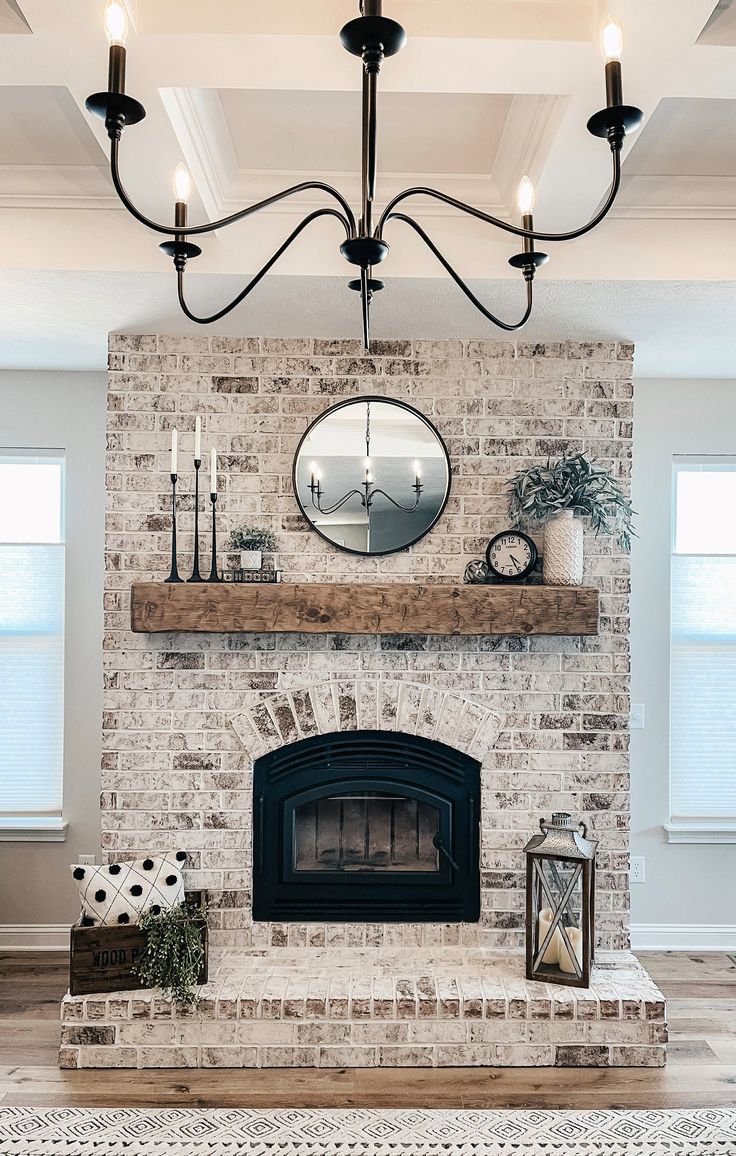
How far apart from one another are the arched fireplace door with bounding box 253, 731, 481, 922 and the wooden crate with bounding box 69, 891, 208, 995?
1.56 ft

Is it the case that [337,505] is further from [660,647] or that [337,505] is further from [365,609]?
[660,647]

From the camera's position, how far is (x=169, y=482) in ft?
11.3

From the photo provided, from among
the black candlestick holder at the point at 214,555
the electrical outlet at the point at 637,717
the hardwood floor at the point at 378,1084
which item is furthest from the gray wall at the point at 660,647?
the black candlestick holder at the point at 214,555

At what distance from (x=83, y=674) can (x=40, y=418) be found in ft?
3.91

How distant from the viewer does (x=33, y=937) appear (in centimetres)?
411

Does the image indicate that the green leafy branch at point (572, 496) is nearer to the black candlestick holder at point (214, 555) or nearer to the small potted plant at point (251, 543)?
the small potted plant at point (251, 543)

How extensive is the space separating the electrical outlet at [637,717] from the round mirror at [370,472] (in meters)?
1.48

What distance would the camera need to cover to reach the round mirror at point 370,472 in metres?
3.43

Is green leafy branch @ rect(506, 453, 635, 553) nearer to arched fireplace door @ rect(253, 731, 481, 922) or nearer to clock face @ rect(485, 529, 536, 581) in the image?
clock face @ rect(485, 529, 536, 581)

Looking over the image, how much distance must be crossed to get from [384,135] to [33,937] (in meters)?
3.63

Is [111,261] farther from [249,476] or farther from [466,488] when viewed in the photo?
[466,488]

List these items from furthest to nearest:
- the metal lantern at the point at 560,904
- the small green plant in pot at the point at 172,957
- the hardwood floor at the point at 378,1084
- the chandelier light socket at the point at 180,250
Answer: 1. the metal lantern at the point at 560,904
2. the small green plant in pot at the point at 172,957
3. the hardwood floor at the point at 378,1084
4. the chandelier light socket at the point at 180,250

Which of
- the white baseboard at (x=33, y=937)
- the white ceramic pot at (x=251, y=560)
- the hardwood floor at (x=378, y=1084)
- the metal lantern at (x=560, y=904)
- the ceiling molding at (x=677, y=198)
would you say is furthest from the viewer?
the white baseboard at (x=33, y=937)

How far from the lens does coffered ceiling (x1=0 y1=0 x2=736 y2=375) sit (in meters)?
1.78
